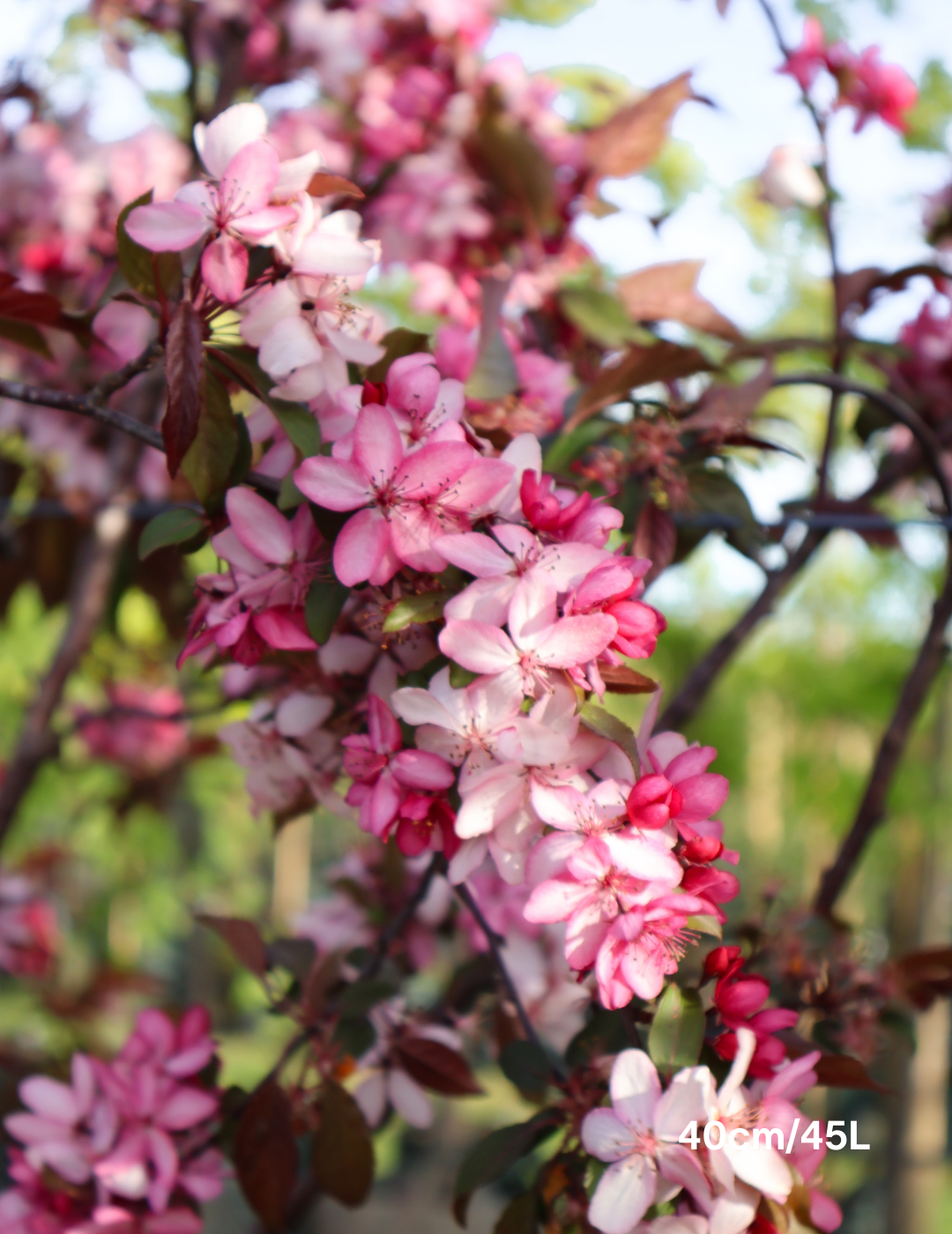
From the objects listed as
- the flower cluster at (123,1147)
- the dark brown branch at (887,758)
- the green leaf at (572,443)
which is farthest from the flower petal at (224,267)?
the dark brown branch at (887,758)

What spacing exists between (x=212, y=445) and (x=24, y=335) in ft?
1.01

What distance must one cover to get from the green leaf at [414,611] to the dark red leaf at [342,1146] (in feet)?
1.70

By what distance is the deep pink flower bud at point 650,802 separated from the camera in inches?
25.4

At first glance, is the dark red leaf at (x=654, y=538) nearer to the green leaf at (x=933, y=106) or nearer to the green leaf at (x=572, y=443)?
the green leaf at (x=572, y=443)

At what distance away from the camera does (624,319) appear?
1.33m

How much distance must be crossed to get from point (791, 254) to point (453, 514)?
15.5 ft

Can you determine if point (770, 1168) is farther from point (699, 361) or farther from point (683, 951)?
point (699, 361)

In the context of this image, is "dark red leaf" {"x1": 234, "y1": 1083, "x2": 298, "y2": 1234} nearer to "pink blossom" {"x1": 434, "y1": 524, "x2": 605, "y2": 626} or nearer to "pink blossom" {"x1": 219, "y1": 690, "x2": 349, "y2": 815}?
"pink blossom" {"x1": 219, "y1": 690, "x2": 349, "y2": 815}

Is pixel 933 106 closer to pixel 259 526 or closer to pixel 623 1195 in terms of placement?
pixel 259 526

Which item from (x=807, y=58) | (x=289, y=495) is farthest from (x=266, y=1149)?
(x=807, y=58)

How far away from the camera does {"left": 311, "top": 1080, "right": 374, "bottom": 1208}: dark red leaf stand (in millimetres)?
948

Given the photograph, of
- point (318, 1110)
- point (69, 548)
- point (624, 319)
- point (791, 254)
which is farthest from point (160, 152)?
point (791, 254)

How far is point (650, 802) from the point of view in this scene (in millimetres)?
647

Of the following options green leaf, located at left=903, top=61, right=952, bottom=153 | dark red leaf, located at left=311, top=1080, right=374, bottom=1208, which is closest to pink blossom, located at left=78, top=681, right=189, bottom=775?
dark red leaf, located at left=311, top=1080, right=374, bottom=1208
